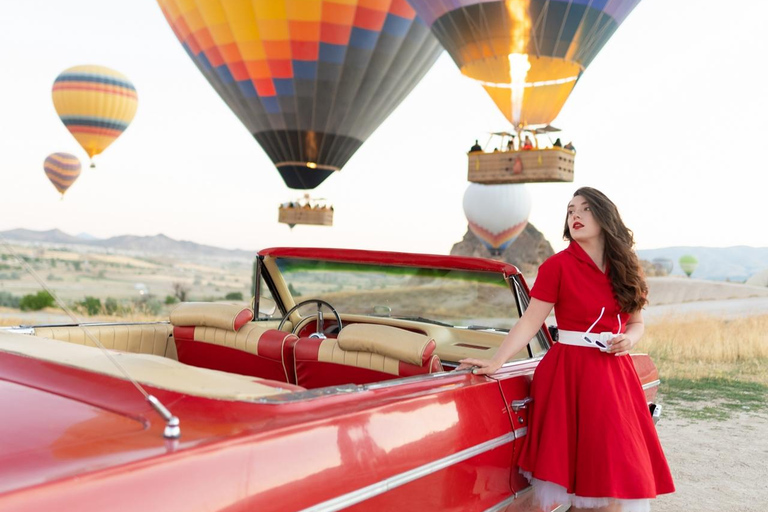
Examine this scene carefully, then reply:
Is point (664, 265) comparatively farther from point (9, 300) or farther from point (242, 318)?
point (242, 318)

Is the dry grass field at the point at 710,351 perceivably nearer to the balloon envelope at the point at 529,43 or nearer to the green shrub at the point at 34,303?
the balloon envelope at the point at 529,43

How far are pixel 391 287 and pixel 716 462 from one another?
2976mm

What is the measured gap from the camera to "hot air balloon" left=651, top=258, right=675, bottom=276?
5162cm

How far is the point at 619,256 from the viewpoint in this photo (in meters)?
2.93

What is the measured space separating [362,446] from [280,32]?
67.3ft

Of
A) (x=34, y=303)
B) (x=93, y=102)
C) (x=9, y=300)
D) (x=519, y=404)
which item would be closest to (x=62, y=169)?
(x=93, y=102)

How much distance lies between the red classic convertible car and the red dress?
Answer: 12cm

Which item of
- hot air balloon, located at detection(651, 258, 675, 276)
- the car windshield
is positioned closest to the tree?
the car windshield

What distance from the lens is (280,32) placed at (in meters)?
21.2

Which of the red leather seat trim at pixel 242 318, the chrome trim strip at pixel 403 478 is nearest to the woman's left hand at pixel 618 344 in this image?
the chrome trim strip at pixel 403 478

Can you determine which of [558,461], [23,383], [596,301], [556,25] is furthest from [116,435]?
[556,25]

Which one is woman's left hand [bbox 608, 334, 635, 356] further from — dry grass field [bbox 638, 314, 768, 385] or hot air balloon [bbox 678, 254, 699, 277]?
hot air balloon [bbox 678, 254, 699, 277]

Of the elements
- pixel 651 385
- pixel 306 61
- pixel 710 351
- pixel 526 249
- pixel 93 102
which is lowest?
pixel 710 351

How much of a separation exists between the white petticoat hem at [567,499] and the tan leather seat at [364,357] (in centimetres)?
60
